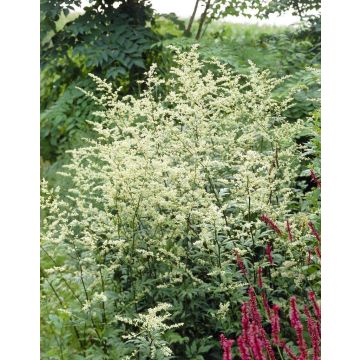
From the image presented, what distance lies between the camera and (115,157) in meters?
3.14

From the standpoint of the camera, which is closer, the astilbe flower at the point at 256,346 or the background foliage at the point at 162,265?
the astilbe flower at the point at 256,346

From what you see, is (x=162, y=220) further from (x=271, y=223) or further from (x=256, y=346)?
(x=256, y=346)

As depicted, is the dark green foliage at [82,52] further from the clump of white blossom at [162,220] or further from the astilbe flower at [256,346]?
the astilbe flower at [256,346]

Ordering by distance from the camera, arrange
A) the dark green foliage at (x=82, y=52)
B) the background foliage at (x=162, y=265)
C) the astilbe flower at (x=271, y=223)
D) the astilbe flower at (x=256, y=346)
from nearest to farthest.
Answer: the astilbe flower at (x=256, y=346), the astilbe flower at (x=271, y=223), the background foliage at (x=162, y=265), the dark green foliage at (x=82, y=52)

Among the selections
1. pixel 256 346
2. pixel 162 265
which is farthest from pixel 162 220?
pixel 256 346

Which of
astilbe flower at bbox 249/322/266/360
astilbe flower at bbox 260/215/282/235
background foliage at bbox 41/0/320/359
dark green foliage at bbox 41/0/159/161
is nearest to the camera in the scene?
astilbe flower at bbox 249/322/266/360

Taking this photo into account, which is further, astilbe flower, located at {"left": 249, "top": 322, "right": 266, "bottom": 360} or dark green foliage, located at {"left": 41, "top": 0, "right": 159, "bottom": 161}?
dark green foliage, located at {"left": 41, "top": 0, "right": 159, "bottom": 161}

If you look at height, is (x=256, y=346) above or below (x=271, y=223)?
below

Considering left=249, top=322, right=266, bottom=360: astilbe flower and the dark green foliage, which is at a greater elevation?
the dark green foliage

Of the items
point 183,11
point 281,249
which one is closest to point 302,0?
point 183,11

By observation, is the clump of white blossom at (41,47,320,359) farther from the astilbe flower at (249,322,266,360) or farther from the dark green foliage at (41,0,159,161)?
the dark green foliage at (41,0,159,161)

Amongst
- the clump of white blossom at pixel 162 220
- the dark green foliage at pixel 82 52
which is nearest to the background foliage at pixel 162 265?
the clump of white blossom at pixel 162 220

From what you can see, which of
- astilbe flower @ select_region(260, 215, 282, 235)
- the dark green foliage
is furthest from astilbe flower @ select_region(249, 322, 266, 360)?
the dark green foliage
